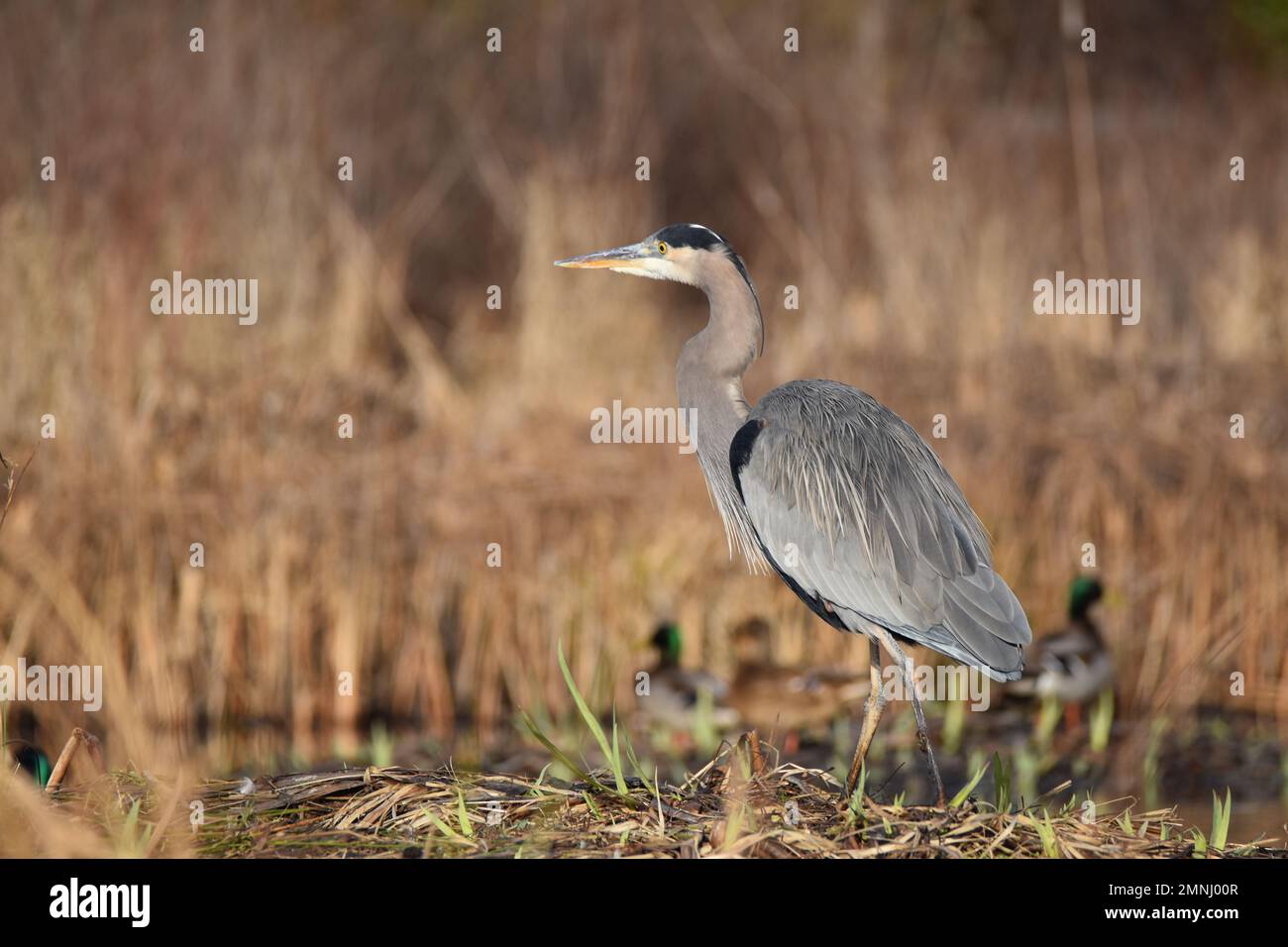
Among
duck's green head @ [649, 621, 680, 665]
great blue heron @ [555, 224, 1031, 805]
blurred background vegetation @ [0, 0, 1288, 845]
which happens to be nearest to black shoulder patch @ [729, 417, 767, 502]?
great blue heron @ [555, 224, 1031, 805]

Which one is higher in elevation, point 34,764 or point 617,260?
point 617,260

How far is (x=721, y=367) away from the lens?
5344 millimetres

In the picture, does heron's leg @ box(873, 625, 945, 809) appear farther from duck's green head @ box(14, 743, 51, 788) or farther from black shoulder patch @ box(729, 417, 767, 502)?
duck's green head @ box(14, 743, 51, 788)

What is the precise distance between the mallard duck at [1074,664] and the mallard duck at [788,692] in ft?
2.97

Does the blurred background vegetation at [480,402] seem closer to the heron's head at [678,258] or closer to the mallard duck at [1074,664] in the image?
the mallard duck at [1074,664]

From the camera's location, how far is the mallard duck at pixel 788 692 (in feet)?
25.3

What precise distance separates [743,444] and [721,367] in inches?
12.3

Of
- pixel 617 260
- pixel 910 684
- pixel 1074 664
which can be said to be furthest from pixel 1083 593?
pixel 617 260

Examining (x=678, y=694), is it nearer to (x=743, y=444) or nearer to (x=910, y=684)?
(x=743, y=444)

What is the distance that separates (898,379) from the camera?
9320 mm

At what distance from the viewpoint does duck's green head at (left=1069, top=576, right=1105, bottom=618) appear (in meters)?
8.16

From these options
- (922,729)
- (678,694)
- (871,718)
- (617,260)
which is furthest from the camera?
(678,694)

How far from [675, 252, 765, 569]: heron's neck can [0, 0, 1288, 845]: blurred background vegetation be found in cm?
194
